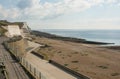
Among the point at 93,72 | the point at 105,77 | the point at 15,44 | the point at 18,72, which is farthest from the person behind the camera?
the point at 15,44

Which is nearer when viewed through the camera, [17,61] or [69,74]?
[69,74]

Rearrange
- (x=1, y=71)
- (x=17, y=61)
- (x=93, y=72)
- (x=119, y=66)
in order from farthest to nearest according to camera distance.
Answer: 1. (x=119, y=66)
2. (x=17, y=61)
3. (x=93, y=72)
4. (x=1, y=71)

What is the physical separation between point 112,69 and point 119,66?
3183mm

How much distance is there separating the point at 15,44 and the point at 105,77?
26060mm

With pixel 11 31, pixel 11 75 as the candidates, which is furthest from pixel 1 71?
pixel 11 31

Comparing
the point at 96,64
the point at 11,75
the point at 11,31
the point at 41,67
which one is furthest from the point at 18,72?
the point at 11,31

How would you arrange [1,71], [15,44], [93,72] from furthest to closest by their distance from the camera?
[15,44] < [93,72] < [1,71]

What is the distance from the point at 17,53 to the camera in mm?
46062

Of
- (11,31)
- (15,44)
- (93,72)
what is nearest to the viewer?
(93,72)

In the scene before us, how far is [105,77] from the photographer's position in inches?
1377

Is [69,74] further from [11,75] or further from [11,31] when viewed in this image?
[11,31]

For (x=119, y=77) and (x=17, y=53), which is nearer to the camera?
(x=119, y=77)

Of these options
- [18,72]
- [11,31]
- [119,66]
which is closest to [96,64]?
[119,66]

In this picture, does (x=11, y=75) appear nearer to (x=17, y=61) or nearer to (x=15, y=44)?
(x=17, y=61)
